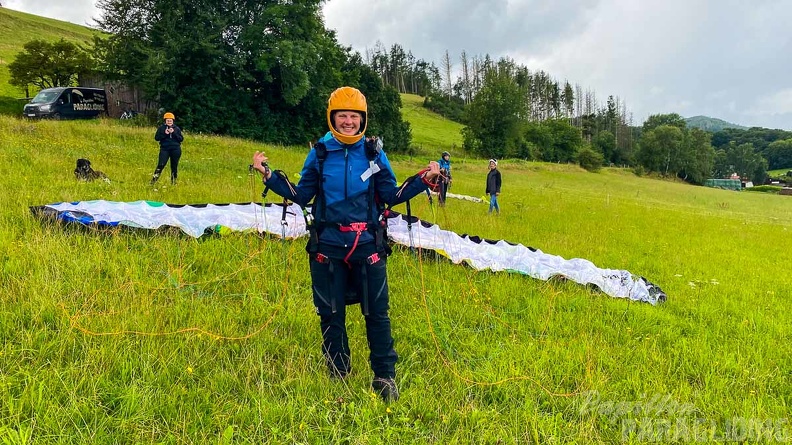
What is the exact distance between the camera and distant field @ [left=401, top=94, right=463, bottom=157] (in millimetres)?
55500

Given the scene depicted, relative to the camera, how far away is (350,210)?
299 cm

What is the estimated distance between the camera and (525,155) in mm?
66062

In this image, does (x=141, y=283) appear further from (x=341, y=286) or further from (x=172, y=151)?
(x=172, y=151)

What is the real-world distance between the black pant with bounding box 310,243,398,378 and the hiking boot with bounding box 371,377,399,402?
0.13 feet

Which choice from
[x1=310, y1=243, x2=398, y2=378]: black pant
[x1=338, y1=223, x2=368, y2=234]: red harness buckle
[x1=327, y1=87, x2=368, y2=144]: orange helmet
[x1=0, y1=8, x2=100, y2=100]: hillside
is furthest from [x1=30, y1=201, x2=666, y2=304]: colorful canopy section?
[x1=0, y1=8, x2=100, y2=100]: hillside

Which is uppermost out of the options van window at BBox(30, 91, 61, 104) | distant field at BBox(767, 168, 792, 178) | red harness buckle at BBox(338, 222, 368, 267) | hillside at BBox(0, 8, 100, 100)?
hillside at BBox(0, 8, 100, 100)

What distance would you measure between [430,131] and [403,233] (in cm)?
6290

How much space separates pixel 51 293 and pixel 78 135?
16.4 meters

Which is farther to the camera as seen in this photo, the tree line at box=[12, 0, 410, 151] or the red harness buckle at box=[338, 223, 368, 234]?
the tree line at box=[12, 0, 410, 151]

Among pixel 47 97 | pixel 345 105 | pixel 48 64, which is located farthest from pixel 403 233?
pixel 48 64

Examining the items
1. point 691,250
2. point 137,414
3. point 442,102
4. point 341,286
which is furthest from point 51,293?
point 442,102

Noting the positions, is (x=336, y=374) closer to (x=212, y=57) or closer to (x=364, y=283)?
(x=364, y=283)

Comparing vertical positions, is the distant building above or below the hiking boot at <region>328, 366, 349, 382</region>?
above

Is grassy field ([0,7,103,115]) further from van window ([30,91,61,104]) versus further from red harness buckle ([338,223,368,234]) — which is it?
red harness buckle ([338,223,368,234])
